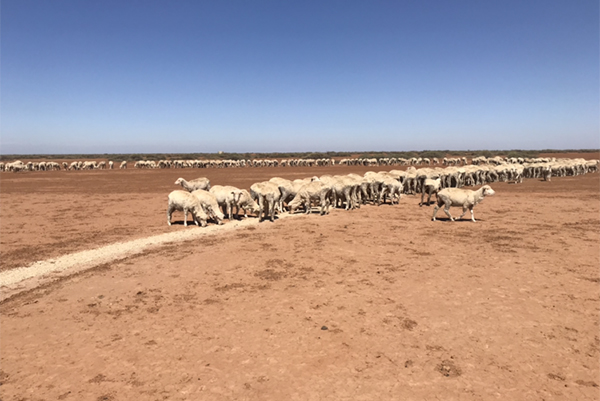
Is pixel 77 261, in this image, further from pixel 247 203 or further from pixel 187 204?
pixel 247 203

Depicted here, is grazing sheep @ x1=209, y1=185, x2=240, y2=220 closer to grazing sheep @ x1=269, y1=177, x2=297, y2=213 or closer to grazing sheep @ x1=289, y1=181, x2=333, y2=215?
grazing sheep @ x1=269, y1=177, x2=297, y2=213

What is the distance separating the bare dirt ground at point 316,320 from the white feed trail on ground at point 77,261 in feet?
1.81

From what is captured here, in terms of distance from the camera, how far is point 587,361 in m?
5.83

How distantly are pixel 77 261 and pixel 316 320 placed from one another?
9.17m

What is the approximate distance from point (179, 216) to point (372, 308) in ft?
52.0

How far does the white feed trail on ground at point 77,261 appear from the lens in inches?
388

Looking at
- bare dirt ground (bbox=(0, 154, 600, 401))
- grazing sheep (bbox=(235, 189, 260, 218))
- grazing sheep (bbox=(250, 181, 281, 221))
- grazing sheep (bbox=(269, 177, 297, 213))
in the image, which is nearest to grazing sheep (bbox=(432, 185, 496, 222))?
bare dirt ground (bbox=(0, 154, 600, 401))

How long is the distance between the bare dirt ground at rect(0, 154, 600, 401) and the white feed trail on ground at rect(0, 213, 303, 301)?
552 millimetres

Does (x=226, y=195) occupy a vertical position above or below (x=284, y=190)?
below

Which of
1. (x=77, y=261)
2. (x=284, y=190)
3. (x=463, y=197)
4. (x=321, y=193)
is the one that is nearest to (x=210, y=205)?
(x=284, y=190)

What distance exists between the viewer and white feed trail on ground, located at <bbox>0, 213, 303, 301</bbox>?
9.86 meters

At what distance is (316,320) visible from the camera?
24.3 feet

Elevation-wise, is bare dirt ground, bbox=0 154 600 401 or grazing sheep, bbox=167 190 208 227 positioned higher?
grazing sheep, bbox=167 190 208 227

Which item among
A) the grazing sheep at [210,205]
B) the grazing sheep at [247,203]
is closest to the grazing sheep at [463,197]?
the grazing sheep at [247,203]
